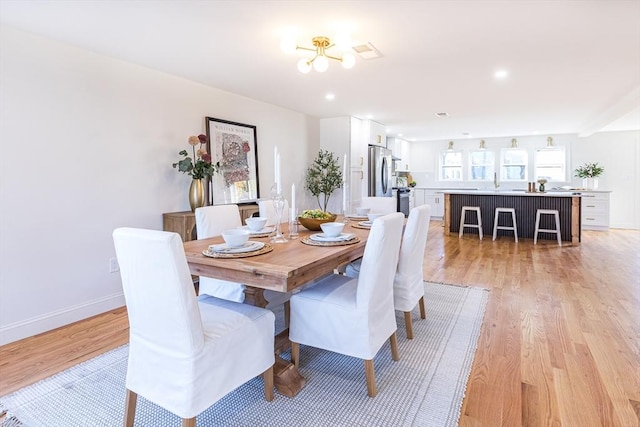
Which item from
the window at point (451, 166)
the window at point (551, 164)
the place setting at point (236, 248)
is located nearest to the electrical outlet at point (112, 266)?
the place setting at point (236, 248)

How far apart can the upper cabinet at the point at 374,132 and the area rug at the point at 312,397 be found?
181 inches

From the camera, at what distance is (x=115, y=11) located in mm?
2295

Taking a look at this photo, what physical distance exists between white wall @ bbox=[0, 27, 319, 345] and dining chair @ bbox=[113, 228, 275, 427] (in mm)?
1769

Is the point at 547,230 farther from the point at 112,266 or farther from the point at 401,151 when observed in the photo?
the point at 112,266

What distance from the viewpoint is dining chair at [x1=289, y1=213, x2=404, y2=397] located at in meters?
1.80

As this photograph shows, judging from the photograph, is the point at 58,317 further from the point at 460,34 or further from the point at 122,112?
the point at 460,34

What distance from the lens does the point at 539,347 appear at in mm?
2355

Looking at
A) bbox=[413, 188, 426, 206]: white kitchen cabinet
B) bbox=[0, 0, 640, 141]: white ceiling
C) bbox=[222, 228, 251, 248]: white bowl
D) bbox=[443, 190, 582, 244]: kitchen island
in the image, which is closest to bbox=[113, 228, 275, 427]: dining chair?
bbox=[222, 228, 251, 248]: white bowl

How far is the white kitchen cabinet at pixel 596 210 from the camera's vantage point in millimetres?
7516


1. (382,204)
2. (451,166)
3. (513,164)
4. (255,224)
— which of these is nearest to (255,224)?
(255,224)

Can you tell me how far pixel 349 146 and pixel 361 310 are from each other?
4478mm

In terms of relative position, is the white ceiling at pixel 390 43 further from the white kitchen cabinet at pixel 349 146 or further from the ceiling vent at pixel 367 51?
the white kitchen cabinet at pixel 349 146

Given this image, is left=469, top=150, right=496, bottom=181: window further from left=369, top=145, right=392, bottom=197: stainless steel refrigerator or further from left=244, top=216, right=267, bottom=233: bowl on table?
left=244, top=216, right=267, bottom=233: bowl on table

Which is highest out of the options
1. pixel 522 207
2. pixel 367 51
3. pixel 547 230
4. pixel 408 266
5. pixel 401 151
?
pixel 367 51
